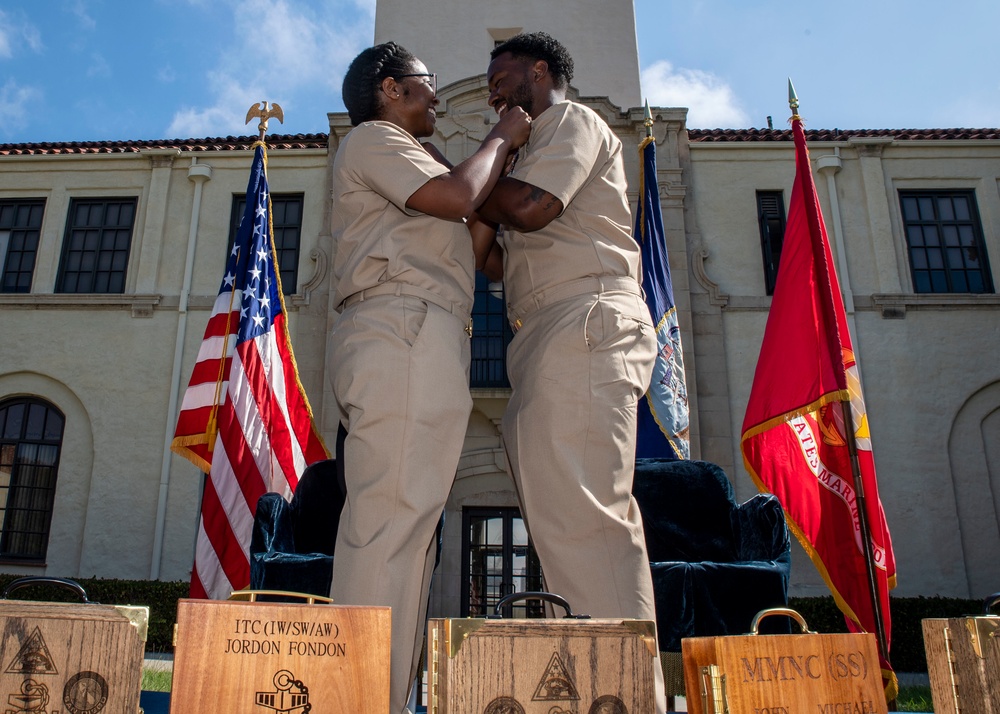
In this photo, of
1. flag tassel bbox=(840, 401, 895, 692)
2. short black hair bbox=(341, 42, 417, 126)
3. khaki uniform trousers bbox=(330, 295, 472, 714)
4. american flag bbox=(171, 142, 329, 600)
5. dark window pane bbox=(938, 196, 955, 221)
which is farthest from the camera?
dark window pane bbox=(938, 196, 955, 221)

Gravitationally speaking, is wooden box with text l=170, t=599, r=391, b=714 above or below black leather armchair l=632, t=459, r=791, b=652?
below

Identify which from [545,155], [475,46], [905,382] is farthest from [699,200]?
[545,155]

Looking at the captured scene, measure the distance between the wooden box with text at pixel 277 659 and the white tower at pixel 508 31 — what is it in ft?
48.6

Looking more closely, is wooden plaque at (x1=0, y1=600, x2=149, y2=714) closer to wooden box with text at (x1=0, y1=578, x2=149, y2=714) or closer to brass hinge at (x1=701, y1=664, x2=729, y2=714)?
wooden box with text at (x1=0, y1=578, x2=149, y2=714)

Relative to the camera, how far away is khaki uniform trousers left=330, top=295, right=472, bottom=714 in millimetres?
2307

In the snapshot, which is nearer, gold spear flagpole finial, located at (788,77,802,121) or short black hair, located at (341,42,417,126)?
short black hair, located at (341,42,417,126)

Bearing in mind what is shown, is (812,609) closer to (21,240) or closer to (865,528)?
(865,528)

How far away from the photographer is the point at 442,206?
8.82 feet

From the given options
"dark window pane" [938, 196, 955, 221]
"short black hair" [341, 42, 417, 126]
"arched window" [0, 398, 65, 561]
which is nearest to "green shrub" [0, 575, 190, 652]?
"arched window" [0, 398, 65, 561]

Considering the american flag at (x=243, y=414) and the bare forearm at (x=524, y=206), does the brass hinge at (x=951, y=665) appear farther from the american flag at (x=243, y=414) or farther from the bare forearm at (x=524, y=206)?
the american flag at (x=243, y=414)

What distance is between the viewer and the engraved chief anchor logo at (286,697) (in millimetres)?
1588

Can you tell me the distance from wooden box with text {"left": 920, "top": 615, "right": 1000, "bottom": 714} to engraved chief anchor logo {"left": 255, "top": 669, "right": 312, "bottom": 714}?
54.9 inches

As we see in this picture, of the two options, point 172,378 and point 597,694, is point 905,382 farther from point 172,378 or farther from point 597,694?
point 597,694

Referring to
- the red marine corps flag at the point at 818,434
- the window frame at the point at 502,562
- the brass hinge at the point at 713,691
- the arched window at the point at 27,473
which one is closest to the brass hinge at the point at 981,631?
the brass hinge at the point at 713,691
